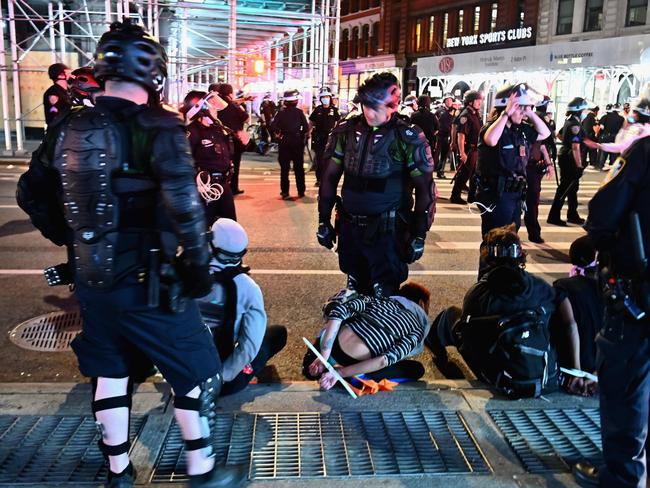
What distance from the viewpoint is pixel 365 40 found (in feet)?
147

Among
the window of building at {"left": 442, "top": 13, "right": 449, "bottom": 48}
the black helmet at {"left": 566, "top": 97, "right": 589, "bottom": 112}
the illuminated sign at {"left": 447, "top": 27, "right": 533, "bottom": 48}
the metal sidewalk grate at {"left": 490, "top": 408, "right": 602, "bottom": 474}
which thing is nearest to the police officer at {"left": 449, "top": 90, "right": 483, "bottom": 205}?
the black helmet at {"left": 566, "top": 97, "right": 589, "bottom": 112}

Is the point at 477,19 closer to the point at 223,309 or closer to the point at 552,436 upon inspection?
the point at 223,309

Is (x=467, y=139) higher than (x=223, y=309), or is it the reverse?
(x=467, y=139)

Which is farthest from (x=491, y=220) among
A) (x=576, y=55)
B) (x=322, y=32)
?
(x=576, y=55)

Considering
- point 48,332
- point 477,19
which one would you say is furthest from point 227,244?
point 477,19

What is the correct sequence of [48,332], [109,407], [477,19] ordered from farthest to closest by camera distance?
[477,19], [48,332], [109,407]

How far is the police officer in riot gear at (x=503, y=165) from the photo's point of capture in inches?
248

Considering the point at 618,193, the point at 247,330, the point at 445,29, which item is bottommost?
the point at 247,330

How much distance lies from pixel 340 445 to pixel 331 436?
104 mm

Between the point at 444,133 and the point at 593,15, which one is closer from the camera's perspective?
the point at 444,133

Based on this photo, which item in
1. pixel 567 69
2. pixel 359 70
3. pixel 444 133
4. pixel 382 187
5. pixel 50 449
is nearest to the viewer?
pixel 50 449

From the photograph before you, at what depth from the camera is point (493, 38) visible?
3175cm

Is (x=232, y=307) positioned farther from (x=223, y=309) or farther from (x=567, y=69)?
(x=567, y=69)

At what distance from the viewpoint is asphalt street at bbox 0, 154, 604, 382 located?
464 centimetres
